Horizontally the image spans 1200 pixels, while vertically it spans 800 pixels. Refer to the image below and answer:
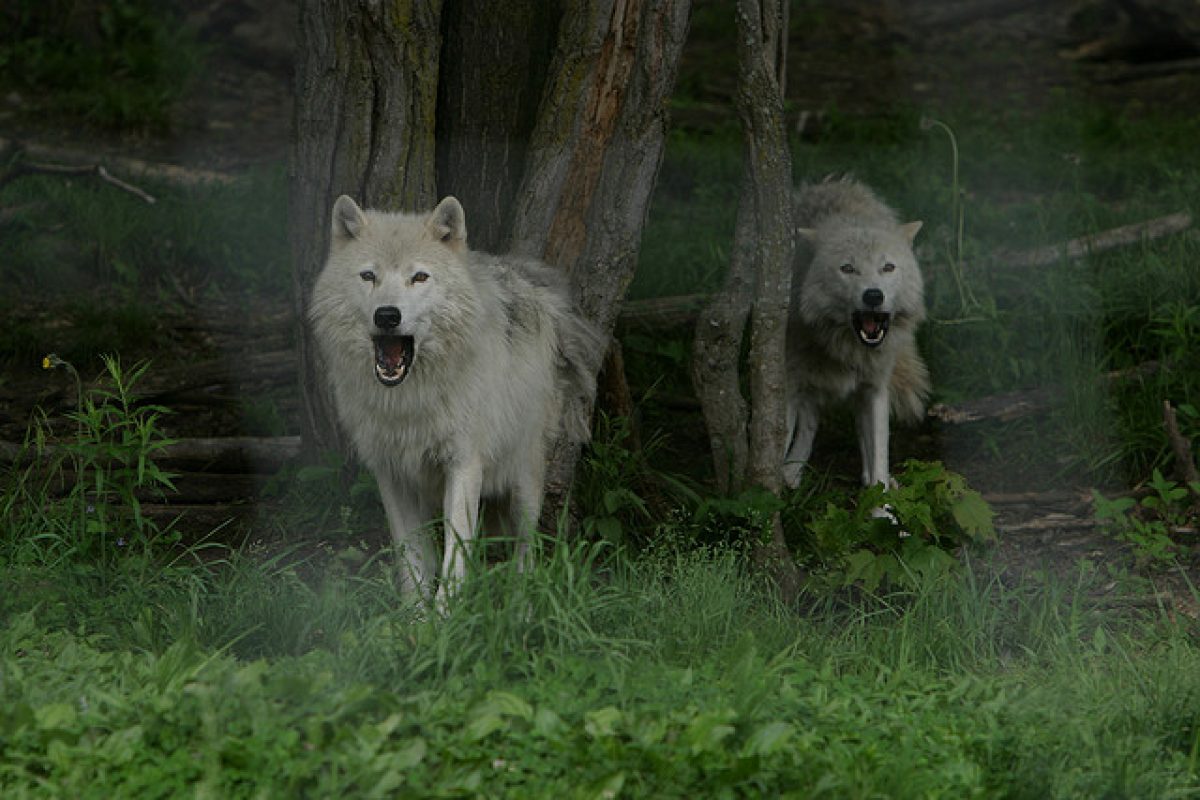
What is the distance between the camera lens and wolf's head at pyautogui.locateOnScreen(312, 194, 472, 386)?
507cm

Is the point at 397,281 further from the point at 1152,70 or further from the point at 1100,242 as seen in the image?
the point at 1152,70

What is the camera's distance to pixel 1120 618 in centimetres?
560

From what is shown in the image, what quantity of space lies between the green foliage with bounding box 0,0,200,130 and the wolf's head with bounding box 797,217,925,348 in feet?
19.2

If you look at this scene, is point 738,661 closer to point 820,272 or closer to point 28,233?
point 820,272

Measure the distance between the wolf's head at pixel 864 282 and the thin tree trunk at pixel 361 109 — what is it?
7.17ft

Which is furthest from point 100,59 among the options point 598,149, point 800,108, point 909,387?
point 909,387

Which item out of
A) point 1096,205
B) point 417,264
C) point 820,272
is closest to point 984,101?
point 1096,205

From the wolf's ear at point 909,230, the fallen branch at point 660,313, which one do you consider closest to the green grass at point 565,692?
the wolf's ear at point 909,230

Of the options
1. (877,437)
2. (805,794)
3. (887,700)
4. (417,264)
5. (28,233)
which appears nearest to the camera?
(805,794)

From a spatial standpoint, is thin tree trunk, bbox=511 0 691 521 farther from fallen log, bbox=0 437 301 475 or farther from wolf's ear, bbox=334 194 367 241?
fallen log, bbox=0 437 301 475

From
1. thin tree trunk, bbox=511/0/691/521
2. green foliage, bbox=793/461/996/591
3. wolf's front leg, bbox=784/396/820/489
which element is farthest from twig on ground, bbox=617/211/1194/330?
green foliage, bbox=793/461/996/591

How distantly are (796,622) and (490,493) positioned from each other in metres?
1.24

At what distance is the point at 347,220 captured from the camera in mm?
5262

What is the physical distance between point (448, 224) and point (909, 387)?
3154 mm
